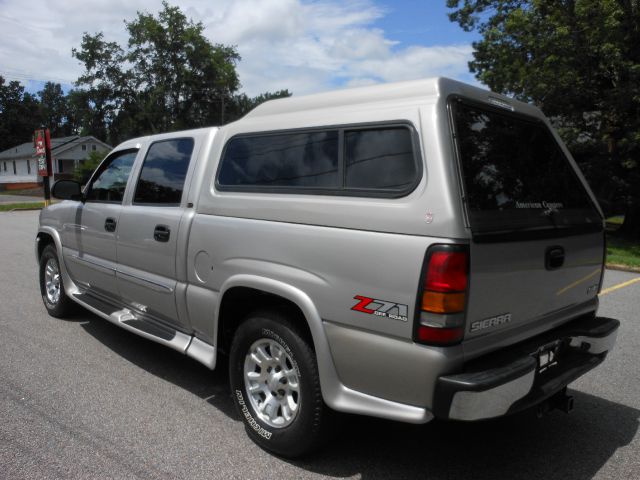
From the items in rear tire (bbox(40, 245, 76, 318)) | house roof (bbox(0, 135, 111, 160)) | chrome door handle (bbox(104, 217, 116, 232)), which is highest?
house roof (bbox(0, 135, 111, 160))

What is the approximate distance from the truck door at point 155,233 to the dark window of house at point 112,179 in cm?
29

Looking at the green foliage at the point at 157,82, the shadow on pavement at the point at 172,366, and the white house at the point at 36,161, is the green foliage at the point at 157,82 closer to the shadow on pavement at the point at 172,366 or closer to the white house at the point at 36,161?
the white house at the point at 36,161

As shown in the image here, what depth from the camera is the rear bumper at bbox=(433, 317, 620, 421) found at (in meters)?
2.28

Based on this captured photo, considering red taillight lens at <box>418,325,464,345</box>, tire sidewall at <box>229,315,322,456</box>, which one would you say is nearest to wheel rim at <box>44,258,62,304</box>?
tire sidewall at <box>229,315,322,456</box>

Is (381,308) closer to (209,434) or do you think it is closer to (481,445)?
(481,445)

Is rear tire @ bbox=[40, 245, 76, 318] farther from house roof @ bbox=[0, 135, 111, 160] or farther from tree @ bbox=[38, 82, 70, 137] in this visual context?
tree @ bbox=[38, 82, 70, 137]

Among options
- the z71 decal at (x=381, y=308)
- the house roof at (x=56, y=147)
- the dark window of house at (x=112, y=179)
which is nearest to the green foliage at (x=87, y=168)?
the house roof at (x=56, y=147)

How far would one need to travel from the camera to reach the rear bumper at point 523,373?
2.28 meters

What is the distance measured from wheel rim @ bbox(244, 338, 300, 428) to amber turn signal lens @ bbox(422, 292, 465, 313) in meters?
0.95

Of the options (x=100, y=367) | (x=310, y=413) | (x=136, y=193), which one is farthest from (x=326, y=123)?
(x=100, y=367)

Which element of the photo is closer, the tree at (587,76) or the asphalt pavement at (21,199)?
the tree at (587,76)

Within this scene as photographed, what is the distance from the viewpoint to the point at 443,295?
89.9 inches

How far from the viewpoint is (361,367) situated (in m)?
2.53

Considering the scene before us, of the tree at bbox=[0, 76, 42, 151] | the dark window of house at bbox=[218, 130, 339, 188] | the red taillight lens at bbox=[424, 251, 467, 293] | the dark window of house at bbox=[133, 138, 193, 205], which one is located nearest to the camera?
the red taillight lens at bbox=[424, 251, 467, 293]
